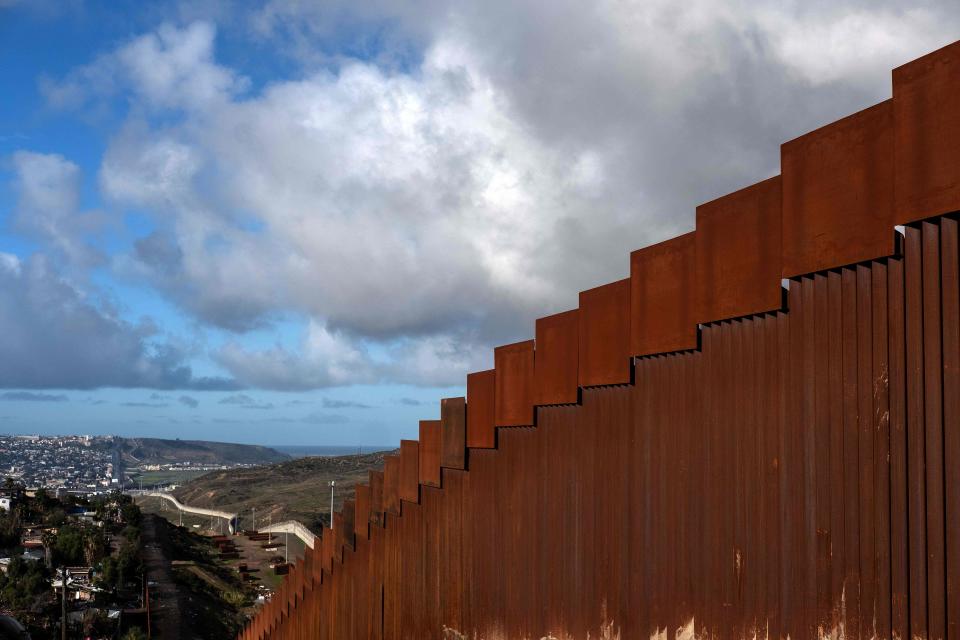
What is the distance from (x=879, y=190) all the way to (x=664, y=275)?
1980 mm

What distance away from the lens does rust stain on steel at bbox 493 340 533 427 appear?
343 inches

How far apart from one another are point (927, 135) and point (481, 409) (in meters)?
6.03

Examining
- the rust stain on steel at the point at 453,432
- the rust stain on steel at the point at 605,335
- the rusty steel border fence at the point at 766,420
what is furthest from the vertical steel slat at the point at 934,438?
the rust stain on steel at the point at 453,432

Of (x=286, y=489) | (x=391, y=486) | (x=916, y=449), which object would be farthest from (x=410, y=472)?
(x=286, y=489)

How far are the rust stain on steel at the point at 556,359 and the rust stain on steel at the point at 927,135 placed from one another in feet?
11.7

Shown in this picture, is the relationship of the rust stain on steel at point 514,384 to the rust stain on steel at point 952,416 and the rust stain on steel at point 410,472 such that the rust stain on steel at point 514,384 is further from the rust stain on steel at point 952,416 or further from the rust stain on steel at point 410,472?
the rust stain on steel at point 952,416

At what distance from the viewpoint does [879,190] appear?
15.6 ft

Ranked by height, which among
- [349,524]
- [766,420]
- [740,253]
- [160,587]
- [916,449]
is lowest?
[160,587]

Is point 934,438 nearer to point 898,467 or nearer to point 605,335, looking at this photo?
point 898,467

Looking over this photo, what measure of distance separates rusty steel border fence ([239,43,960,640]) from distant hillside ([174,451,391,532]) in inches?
2889

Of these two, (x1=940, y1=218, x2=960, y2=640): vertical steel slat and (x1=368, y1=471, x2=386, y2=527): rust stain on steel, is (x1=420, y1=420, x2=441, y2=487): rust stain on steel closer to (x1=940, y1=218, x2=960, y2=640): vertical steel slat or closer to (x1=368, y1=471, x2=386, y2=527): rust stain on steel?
(x1=368, y1=471, x2=386, y2=527): rust stain on steel

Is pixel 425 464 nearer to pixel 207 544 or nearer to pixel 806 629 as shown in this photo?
pixel 806 629

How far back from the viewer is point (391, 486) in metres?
12.5

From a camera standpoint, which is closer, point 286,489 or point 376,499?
point 376,499
